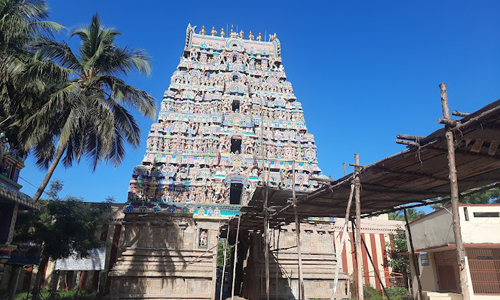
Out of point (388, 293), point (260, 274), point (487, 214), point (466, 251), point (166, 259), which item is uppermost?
point (487, 214)

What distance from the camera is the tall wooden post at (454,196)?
462 centimetres

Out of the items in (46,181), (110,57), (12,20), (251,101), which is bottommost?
(46,181)

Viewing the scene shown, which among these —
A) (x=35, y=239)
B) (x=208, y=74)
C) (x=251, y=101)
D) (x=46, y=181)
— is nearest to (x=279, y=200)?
(x=46, y=181)

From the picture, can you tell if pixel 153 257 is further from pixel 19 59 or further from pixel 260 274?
pixel 19 59

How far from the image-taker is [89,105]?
14.4 metres

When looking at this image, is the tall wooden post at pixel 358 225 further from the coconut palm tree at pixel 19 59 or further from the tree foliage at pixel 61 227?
the tree foliage at pixel 61 227

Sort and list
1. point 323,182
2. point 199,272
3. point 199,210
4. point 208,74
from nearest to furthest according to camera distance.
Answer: point 323,182
point 199,272
point 199,210
point 208,74

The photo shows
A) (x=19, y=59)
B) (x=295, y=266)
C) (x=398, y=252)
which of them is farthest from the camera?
(x=398, y=252)

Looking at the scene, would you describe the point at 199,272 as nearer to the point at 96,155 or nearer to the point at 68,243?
the point at 68,243

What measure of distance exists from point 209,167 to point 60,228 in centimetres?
868

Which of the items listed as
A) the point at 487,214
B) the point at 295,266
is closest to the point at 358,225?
the point at 487,214

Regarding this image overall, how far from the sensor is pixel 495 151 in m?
5.78

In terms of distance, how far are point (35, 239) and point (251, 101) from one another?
15.2 metres

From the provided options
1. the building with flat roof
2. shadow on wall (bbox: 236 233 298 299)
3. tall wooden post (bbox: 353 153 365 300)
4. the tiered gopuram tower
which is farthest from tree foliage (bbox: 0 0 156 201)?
the building with flat roof
